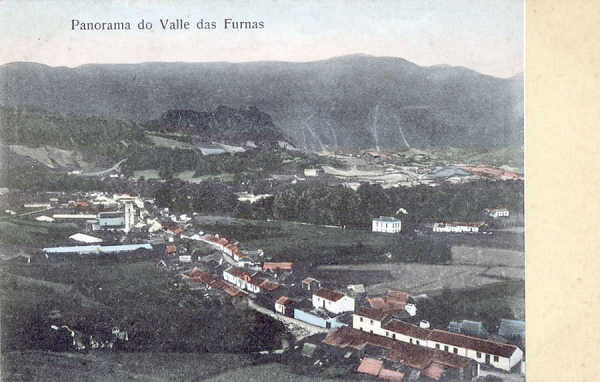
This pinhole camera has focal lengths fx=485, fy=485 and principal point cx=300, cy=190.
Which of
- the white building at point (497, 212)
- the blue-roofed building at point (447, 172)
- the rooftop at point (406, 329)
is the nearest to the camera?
the rooftop at point (406, 329)

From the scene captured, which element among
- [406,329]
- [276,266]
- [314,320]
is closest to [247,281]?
[276,266]

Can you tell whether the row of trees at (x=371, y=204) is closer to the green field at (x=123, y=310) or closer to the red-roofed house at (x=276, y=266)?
the red-roofed house at (x=276, y=266)

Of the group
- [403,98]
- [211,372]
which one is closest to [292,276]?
[211,372]

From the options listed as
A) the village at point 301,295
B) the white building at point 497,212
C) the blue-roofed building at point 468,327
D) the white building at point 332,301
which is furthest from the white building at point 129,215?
the white building at point 497,212

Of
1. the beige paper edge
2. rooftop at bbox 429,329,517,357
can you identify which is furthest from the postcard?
the beige paper edge

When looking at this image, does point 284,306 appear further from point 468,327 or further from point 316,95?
point 316,95

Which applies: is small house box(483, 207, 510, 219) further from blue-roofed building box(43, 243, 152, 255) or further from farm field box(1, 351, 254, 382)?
blue-roofed building box(43, 243, 152, 255)

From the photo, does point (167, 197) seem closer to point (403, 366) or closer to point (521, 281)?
point (403, 366)

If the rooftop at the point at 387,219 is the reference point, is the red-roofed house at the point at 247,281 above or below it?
below
